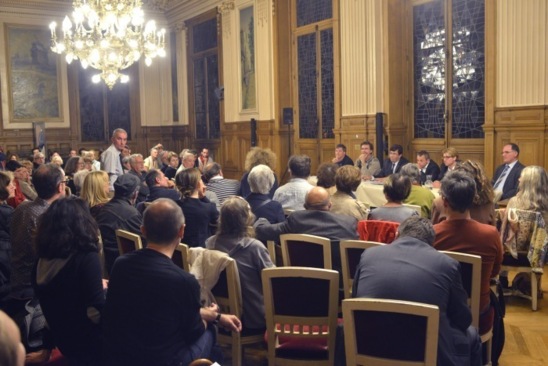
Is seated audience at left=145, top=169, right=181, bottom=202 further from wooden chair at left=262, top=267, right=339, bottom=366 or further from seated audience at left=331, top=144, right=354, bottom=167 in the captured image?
seated audience at left=331, top=144, right=354, bottom=167

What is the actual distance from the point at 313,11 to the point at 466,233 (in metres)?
8.90

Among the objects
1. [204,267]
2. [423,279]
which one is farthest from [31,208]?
[423,279]

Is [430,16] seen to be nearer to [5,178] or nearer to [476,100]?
[476,100]

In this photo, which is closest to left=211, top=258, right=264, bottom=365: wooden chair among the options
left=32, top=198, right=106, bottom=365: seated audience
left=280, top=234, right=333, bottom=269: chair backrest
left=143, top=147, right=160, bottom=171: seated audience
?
left=280, top=234, right=333, bottom=269: chair backrest

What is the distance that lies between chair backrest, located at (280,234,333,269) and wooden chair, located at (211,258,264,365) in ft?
1.92

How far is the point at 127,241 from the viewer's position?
414 cm

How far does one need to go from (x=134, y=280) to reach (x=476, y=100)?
24.1 feet

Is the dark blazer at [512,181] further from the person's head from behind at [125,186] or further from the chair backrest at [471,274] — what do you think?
the person's head from behind at [125,186]

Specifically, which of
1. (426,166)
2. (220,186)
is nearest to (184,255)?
(220,186)

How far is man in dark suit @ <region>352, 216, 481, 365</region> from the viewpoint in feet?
8.63

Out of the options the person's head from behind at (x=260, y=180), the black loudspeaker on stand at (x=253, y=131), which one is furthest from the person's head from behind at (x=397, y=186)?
the black loudspeaker on stand at (x=253, y=131)

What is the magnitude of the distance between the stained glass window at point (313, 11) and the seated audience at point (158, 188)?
6210 mm

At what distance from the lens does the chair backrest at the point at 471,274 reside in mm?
3119

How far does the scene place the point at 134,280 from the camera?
254 centimetres
